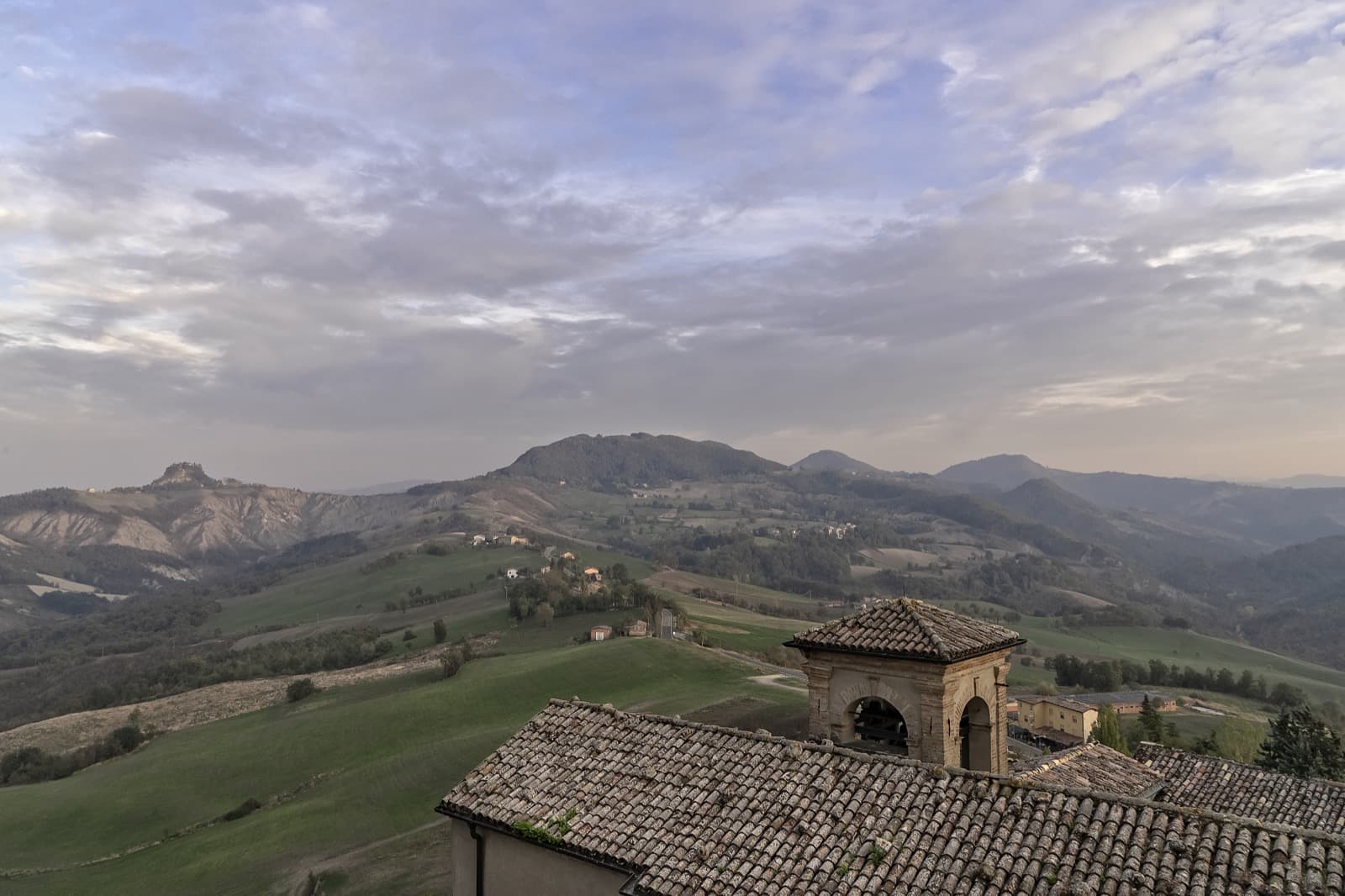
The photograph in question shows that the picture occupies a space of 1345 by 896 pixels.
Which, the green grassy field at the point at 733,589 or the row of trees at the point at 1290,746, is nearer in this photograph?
the row of trees at the point at 1290,746

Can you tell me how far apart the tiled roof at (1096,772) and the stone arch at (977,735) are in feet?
21.7

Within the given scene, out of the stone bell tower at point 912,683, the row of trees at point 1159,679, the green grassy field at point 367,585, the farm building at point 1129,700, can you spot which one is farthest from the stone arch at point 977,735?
the green grassy field at point 367,585

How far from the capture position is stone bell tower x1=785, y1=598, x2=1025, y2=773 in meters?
13.1

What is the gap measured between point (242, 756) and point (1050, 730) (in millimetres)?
72103

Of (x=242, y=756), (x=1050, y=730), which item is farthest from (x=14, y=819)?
(x=1050, y=730)

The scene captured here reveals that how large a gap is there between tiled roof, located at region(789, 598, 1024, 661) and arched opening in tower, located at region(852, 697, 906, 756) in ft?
3.65

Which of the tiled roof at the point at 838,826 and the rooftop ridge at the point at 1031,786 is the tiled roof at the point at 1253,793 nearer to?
the rooftop ridge at the point at 1031,786

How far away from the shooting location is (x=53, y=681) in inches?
4931

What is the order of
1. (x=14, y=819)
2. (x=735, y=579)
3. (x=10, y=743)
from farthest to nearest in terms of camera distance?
(x=735, y=579) → (x=10, y=743) → (x=14, y=819)

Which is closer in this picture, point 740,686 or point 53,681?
point 740,686

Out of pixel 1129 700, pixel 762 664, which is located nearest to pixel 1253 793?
pixel 762 664

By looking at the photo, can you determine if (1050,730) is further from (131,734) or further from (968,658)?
(131,734)

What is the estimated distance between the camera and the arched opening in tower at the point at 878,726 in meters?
14.0

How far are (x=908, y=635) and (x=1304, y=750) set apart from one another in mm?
44593
